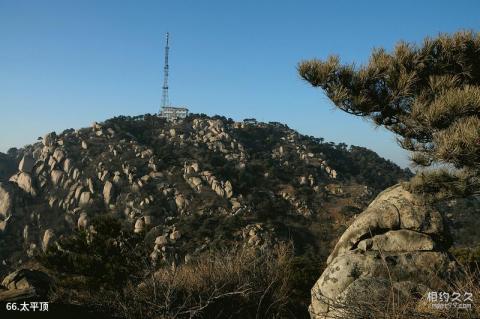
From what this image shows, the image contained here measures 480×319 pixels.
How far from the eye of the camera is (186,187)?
47875mm

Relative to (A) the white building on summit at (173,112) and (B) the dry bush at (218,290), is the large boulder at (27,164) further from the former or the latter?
(B) the dry bush at (218,290)

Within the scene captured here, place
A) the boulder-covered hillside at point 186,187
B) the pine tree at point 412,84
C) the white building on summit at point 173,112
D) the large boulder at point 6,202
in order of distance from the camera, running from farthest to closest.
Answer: the white building on summit at point 173,112
the large boulder at point 6,202
the boulder-covered hillside at point 186,187
the pine tree at point 412,84

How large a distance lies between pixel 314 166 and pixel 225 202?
53.8ft

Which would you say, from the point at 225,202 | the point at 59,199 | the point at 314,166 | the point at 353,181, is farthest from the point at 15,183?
the point at 353,181

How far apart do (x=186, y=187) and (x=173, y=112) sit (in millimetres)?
36017

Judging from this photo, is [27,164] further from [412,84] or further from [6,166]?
[412,84]

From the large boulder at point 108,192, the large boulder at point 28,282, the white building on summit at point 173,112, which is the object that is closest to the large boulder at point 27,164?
the large boulder at point 108,192

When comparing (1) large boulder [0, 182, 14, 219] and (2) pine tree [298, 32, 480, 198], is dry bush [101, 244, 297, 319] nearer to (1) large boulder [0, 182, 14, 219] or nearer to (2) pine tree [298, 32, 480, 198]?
(2) pine tree [298, 32, 480, 198]

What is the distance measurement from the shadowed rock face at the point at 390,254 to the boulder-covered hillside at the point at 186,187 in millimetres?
22558

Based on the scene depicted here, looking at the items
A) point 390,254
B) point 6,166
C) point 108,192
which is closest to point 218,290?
point 390,254

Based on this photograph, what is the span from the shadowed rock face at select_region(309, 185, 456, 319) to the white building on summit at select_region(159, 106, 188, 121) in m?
72.9

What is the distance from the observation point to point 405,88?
7906 mm

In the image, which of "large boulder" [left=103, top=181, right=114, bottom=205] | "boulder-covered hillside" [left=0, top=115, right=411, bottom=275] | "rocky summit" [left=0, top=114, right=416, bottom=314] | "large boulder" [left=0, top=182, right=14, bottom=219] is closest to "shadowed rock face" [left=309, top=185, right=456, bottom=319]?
"rocky summit" [left=0, top=114, right=416, bottom=314]

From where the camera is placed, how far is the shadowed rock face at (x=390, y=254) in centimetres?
595
